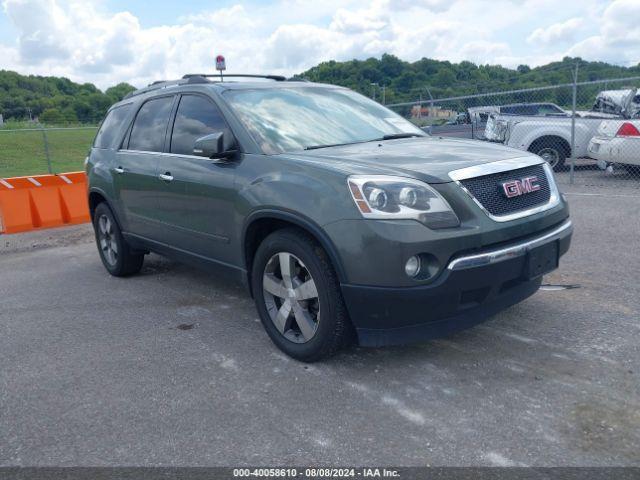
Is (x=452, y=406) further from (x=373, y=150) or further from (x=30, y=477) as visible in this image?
(x=30, y=477)

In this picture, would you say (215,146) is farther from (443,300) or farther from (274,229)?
(443,300)

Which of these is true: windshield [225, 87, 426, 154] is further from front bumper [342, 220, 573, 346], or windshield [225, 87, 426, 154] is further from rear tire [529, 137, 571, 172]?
rear tire [529, 137, 571, 172]

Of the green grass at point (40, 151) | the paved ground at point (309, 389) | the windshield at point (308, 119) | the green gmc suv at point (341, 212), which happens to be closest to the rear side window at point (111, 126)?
the green gmc suv at point (341, 212)

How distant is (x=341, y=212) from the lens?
131 inches

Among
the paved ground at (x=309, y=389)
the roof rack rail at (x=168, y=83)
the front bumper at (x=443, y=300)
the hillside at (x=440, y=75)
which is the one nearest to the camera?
the paved ground at (x=309, y=389)

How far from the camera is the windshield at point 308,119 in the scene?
4.16m

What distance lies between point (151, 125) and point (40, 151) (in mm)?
23408

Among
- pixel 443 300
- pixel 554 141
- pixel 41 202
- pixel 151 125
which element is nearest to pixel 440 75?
pixel 554 141

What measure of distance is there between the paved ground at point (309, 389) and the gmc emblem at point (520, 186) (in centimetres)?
100

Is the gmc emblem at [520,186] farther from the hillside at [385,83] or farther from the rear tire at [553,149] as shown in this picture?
the hillside at [385,83]

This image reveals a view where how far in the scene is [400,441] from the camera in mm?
2904

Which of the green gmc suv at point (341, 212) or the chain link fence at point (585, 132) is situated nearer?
the green gmc suv at point (341, 212)

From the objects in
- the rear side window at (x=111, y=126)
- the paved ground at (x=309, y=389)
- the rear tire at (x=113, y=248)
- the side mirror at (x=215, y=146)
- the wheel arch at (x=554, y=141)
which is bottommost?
the paved ground at (x=309, y=389)

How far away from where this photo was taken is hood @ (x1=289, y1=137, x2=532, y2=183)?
3.45m
